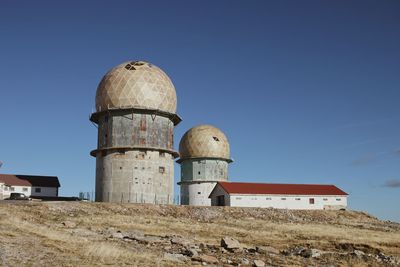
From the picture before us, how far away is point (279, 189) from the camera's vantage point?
53.7m

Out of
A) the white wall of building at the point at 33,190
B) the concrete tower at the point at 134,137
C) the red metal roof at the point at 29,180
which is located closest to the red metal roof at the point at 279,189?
the concrete tower at the point at 134,137

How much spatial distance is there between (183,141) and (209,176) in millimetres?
6547

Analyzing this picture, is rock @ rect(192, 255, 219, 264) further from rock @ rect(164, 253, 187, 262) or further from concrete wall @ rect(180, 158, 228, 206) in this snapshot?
concrete wall @ rect(180, 158, 228, 206)

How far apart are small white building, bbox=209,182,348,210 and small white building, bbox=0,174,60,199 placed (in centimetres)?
1999

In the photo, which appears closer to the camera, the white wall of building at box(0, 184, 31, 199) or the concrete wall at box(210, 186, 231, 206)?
the concrete wall at box(210, 186, 231, 206)

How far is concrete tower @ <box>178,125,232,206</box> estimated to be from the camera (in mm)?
61469

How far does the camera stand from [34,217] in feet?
96.6

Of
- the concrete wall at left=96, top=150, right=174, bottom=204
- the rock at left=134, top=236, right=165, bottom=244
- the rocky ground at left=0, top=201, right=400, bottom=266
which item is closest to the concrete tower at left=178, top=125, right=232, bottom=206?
the concrete wall at left=96, top=150, right=174, bottom=204

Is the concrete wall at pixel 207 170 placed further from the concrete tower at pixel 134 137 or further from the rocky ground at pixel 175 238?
the rocky ground at pixel 175 238

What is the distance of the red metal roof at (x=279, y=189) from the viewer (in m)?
52.2

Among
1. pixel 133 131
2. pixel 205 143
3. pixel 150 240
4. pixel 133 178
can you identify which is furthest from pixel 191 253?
pixel 205 143

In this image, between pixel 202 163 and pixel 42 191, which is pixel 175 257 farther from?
pixel 202 163

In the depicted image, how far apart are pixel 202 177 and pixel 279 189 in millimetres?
11886

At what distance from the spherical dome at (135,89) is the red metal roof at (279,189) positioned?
12.2 meters
